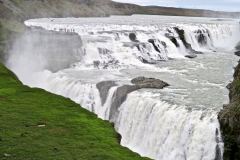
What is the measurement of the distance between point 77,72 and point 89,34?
16.4 meters

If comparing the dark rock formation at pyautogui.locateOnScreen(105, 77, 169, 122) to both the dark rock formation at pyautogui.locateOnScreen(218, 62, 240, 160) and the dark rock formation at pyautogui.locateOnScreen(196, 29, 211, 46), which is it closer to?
the dark rock formation at pyautogui.locateOnScreen(218, 62, 240, 160)

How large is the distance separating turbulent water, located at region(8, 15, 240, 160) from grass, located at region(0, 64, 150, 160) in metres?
6.55

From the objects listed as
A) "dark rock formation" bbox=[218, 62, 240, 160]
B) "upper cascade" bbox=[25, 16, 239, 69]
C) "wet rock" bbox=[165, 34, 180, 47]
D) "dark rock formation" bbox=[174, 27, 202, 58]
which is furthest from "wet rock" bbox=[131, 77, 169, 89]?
"wet rock" bbox=[165, 34, 180, 47]

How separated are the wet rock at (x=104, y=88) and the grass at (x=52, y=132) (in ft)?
33.9

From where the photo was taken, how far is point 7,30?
1949 inches

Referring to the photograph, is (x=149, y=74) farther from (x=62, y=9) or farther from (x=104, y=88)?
(x=62, y=9)

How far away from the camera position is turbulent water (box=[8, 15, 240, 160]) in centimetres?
2450

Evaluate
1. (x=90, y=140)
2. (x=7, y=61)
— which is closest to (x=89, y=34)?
(x=7, y=61)

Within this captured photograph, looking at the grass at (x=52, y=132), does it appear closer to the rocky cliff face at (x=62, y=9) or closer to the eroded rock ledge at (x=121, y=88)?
the eroded rock ledge at (x=121, y=88)

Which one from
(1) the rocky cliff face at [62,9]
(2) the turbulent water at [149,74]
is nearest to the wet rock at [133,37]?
(2) the turbulent water at [149,74]

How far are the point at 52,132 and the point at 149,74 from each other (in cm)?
2354

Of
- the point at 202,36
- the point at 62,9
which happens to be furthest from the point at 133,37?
the point at 62,9

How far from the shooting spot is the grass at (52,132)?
14516 millimetres

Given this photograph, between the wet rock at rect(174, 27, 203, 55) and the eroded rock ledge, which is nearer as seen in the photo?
the eroded rock ledge
